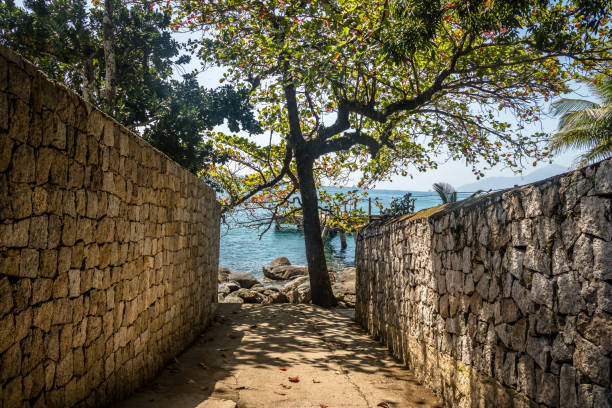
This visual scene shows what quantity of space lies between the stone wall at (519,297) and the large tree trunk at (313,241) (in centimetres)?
568

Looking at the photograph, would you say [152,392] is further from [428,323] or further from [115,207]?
[428,323]

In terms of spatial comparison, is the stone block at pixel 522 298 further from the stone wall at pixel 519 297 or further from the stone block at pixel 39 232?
the stone block at pixel 39 232

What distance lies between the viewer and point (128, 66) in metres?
9.52

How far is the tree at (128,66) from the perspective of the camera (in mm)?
8406

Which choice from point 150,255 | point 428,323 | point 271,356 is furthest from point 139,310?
point 428,323

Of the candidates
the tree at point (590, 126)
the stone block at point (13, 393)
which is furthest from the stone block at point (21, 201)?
the tree at point (590, 126)

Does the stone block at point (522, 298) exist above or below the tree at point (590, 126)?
below

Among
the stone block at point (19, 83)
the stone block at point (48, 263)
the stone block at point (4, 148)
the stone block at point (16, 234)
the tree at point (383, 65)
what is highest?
the tree at point (383, 65)

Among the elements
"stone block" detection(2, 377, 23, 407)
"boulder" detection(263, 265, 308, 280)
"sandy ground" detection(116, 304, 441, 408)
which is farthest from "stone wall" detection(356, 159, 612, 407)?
"boulder" detection(263, 265, 308, 280)

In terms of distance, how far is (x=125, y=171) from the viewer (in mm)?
3285

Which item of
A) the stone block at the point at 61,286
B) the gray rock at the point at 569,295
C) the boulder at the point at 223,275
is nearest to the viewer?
the gray rock at the point at 569,295

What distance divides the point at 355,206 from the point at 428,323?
26.8 ft

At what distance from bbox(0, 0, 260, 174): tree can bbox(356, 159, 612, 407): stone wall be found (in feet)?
20.7

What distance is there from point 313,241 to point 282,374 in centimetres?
630
